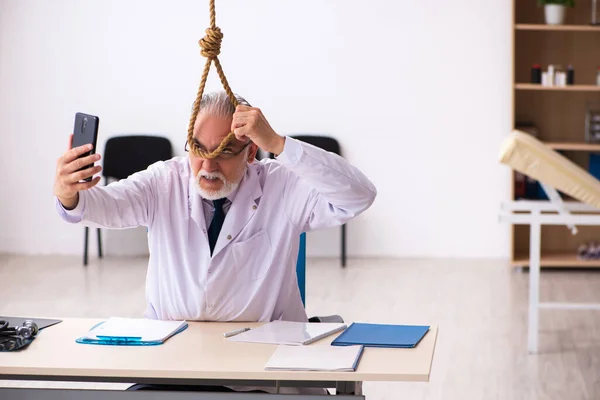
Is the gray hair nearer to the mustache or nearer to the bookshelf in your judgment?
the mustache

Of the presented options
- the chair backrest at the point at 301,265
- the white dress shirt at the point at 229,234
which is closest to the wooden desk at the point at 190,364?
the white dress shirt at the point at 229,234

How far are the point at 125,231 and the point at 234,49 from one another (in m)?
1.50

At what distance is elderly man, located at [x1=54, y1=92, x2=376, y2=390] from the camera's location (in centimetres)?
229

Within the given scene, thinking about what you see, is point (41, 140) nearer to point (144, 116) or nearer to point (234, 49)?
point (144, 116)

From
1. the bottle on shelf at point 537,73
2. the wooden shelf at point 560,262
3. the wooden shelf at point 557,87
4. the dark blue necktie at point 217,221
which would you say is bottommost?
the wooden shelf at point 560,262

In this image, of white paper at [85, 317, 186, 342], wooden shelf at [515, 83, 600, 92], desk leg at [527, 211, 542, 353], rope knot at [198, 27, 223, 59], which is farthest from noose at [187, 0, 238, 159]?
wooden shelf at [515, 83, 600, 92]

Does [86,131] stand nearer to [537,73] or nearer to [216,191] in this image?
[216,191]

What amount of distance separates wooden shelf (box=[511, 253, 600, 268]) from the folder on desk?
3.98 metres

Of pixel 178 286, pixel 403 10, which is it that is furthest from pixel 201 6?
pixel 178 286

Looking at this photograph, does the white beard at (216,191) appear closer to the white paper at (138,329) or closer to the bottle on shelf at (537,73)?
the white paper at (138,329)

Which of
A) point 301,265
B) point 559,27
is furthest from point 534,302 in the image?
point 559,27

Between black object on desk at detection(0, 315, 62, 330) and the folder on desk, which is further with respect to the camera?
black object on desk at detection(0, 315, 62, 330)

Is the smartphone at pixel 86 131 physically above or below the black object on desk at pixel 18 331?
above

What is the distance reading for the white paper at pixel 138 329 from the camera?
2057 millimetres
